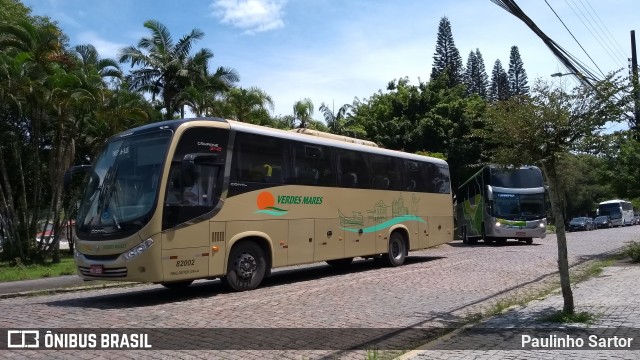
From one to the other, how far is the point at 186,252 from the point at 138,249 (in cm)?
93

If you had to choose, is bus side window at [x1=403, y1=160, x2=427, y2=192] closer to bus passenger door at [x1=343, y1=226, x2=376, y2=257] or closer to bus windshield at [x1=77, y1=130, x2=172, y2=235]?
bus passenger door at [x1=343, y1=226, x2=376, y2=257]

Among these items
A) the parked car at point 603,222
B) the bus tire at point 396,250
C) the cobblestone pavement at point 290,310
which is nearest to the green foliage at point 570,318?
the cobblestone pavement at point 290,310

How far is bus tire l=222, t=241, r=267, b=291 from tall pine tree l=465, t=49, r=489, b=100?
47.7 meters

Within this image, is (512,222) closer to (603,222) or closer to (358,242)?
(358,242)

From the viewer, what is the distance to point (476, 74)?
5834 centimetres

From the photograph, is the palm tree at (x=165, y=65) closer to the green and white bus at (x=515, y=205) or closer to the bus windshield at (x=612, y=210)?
the green and white bus at (x=515, y=205)

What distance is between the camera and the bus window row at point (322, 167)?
498 inches

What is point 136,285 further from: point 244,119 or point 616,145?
point 244,119

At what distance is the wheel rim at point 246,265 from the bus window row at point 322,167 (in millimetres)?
1598

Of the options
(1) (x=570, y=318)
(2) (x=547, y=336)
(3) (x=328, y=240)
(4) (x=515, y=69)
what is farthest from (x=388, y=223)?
(4) (x=515, y=69)

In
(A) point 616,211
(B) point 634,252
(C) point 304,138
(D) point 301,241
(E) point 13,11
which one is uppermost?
(E) point 13,11

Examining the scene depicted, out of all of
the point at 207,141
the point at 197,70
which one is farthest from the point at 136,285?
the point at 197,70

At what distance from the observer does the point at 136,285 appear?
1519 cm

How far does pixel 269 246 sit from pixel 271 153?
2.04 m
